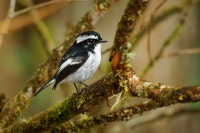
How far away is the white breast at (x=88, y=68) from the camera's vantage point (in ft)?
Answer: 15.5

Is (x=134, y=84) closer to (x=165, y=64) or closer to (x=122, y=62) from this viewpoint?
(x=122, y=62)

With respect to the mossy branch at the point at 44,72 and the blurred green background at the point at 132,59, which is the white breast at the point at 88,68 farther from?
the blurred green background at the point at 132,59

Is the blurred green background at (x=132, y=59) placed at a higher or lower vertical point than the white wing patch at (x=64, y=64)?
lower

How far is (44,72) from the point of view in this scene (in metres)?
4.71

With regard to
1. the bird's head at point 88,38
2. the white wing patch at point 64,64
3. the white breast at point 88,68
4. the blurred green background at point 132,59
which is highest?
the bird's head at point 88,38

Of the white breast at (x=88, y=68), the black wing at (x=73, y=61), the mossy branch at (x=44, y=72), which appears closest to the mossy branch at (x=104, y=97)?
the mossy branch at (x=44, y=72)

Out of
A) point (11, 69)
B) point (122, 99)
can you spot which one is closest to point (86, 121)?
point (122, 99)

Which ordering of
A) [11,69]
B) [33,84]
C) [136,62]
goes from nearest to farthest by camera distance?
[33,84] → [136,62] → [11,69]

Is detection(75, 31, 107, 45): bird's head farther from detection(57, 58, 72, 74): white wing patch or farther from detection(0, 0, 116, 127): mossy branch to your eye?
detection(57, 58, 72, 74): white wing patch

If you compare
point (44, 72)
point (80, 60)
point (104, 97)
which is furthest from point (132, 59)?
point (104, 97)

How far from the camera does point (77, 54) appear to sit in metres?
4.84

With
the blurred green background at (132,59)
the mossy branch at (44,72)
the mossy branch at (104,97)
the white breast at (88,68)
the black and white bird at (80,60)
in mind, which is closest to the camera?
the mossy branch at (104,97)

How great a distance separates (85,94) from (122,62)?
586 millimetres

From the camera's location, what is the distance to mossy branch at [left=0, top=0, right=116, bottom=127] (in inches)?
178
